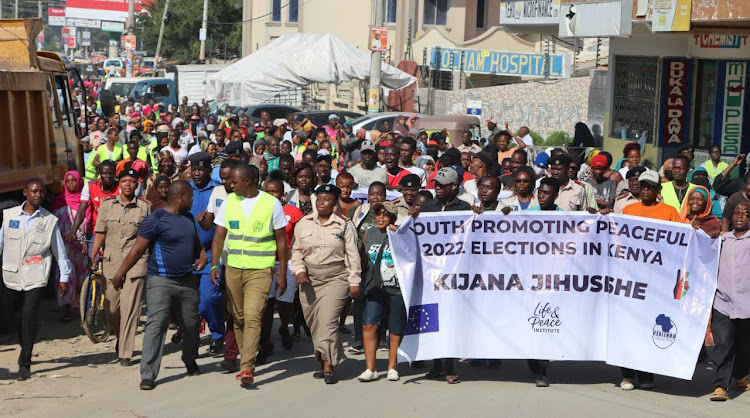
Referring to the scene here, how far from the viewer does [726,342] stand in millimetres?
8312

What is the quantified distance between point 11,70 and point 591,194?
5.97 m

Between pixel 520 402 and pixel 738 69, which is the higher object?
pixel 738 69

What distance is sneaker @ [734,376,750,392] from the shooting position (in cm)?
860

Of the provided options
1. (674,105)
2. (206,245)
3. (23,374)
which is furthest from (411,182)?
(674,105)

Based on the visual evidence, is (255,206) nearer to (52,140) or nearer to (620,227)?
(620,227)

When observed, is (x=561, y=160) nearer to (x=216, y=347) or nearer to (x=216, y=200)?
(x=216, y=200)

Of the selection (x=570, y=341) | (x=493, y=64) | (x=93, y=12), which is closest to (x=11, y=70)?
(x=570, y=341)

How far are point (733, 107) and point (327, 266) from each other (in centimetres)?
1234

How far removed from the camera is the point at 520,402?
8.30 meters

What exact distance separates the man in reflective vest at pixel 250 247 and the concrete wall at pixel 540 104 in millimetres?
21516

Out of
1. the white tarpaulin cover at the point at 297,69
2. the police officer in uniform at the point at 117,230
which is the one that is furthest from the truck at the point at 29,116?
the white tarpaulin cover at the point at 297,69

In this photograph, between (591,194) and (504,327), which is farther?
(591,194)

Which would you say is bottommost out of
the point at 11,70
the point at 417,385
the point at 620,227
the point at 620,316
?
the point at 417,385

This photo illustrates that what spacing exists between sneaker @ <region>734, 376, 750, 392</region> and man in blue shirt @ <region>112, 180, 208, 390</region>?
419 centimetres
